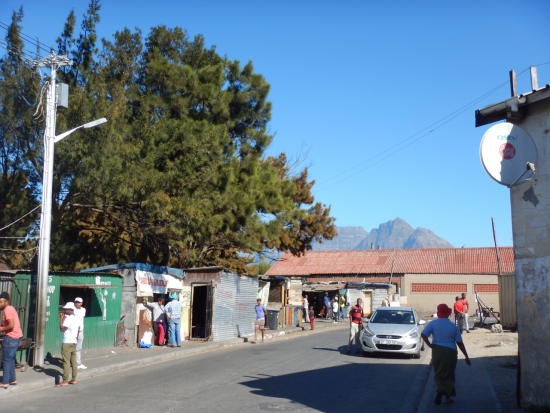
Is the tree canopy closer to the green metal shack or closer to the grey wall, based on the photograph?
the green metal shack

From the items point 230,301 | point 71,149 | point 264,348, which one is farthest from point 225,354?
point 71,149

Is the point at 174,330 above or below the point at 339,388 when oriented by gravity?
above

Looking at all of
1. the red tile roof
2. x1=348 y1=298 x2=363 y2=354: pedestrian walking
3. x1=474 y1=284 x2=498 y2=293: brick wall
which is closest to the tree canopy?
x1=348 y1=298 x2=363 y2=354: pedestrian walking

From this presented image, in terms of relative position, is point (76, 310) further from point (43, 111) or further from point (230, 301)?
point (230, 301)

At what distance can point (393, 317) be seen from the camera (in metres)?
16.9

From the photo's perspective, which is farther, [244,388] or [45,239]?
[45,239]

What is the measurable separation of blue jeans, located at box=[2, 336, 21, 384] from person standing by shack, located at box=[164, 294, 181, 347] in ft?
25.8

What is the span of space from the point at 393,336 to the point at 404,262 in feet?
137

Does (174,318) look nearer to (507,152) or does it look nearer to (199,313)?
(199,313)

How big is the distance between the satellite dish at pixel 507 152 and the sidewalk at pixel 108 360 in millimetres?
9381

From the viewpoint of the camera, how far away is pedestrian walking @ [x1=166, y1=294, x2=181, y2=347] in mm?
17844

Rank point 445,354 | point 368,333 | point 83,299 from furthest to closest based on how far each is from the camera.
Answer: point 83,299
point 368,333
point 445,354

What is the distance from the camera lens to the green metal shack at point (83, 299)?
13078 mm

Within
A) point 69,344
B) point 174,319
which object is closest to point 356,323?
point 174,319
